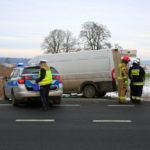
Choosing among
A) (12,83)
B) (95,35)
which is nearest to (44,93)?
(12,83)

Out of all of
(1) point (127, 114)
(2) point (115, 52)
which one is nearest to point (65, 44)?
(2) point (115, 52)

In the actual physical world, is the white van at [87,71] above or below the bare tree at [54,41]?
below

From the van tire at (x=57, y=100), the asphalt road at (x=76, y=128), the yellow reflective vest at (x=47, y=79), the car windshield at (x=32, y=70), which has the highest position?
the car windshield at (x=32, y=70)

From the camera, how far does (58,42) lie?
89.6 m

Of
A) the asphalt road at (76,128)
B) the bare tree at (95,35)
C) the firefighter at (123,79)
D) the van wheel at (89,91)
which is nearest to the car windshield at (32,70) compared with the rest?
the asphalt road at (76,128)

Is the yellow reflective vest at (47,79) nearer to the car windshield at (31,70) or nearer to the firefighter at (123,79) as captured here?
the car windshield at (31,70)

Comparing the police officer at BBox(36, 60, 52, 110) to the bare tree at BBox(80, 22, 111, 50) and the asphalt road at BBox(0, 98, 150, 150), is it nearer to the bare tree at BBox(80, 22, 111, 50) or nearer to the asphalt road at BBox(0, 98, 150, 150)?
the asphalt road at BBox(0, 98, 150, 150)

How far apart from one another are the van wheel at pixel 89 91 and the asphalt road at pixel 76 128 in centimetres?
433

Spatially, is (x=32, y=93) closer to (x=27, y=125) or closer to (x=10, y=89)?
(x=10, y=89)

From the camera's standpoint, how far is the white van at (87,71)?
17.8 m

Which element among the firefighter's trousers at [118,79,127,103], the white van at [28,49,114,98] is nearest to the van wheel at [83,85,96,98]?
the white van at [28,49,114,98]

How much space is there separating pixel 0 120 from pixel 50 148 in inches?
146

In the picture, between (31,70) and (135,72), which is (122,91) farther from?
(31,70)

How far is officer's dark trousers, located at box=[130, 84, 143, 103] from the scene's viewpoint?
1549cm
